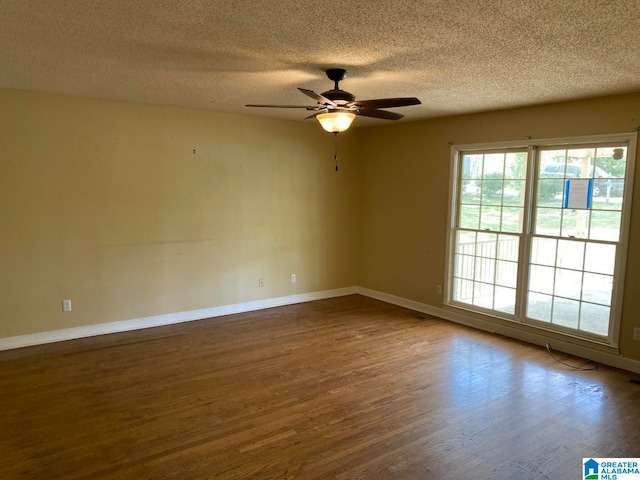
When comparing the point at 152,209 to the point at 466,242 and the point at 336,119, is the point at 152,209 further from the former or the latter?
the point at 466,242

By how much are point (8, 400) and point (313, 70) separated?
3.34 m

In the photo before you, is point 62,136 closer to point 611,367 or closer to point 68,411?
point 68,411

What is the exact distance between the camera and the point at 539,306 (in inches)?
188

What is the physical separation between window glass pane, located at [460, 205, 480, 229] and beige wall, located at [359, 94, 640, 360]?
0.21 m

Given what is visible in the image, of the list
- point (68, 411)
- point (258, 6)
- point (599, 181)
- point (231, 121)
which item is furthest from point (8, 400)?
point (599, 181)

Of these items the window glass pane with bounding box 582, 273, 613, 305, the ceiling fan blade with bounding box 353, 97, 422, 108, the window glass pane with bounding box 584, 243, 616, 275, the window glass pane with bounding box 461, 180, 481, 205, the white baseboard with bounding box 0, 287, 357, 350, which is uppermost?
the ceiling fan blade with bounding box 353, 97, 422, 108

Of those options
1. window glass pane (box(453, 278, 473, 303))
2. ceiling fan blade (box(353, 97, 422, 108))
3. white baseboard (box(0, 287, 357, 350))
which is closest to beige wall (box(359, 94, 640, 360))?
window glass pane (box(453, 278, 473, 303))

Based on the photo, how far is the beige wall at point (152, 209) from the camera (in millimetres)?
4344

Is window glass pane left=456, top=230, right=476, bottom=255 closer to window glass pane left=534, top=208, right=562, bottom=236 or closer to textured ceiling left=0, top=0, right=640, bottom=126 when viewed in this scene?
window glass pane left=534, top=208, right=562, bottom=236

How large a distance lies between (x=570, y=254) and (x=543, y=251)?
0.88ft

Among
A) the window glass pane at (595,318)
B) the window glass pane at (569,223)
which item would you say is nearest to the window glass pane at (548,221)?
the window glass pane at (569,223)

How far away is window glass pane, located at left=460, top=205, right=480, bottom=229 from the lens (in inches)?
210

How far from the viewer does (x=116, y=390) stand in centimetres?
352

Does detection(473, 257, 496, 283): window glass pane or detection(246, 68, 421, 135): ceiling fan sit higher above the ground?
detection(246, 68, 421, 135): ceiling fan
